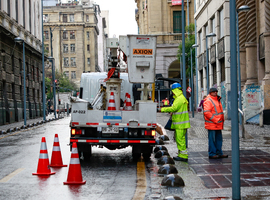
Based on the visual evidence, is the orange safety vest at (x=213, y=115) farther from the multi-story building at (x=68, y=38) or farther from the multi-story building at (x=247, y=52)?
the multi-story building at (x=68, y=38)

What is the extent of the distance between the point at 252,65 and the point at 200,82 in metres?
15.8

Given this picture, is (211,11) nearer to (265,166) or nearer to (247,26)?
(247,26)

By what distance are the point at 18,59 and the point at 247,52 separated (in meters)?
20.1

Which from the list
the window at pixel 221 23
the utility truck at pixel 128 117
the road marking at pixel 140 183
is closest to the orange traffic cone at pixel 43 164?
the utility truck at pixel 128 117

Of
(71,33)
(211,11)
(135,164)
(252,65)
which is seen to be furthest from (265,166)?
(71,33)

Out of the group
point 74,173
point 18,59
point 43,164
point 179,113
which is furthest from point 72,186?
point 18,59

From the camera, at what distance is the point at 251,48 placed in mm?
25156

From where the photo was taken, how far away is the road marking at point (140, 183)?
6302 mm

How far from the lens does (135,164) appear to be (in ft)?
31.6

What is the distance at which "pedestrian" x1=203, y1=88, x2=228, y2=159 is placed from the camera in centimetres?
964

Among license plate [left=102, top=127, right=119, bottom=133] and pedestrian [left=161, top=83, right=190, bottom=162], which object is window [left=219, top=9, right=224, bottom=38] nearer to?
pedestrian [left=161, top=83, right=190, bottom=162]

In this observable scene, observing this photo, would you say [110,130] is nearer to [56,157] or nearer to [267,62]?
[56,157]

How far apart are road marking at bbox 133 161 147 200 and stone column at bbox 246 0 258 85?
1738 cm

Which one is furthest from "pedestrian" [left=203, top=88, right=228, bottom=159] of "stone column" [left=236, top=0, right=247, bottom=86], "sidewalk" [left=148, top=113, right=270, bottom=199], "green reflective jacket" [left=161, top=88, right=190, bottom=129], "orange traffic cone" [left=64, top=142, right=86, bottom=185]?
"stone column" [left=236, top=0, right=247, bottom=86]
